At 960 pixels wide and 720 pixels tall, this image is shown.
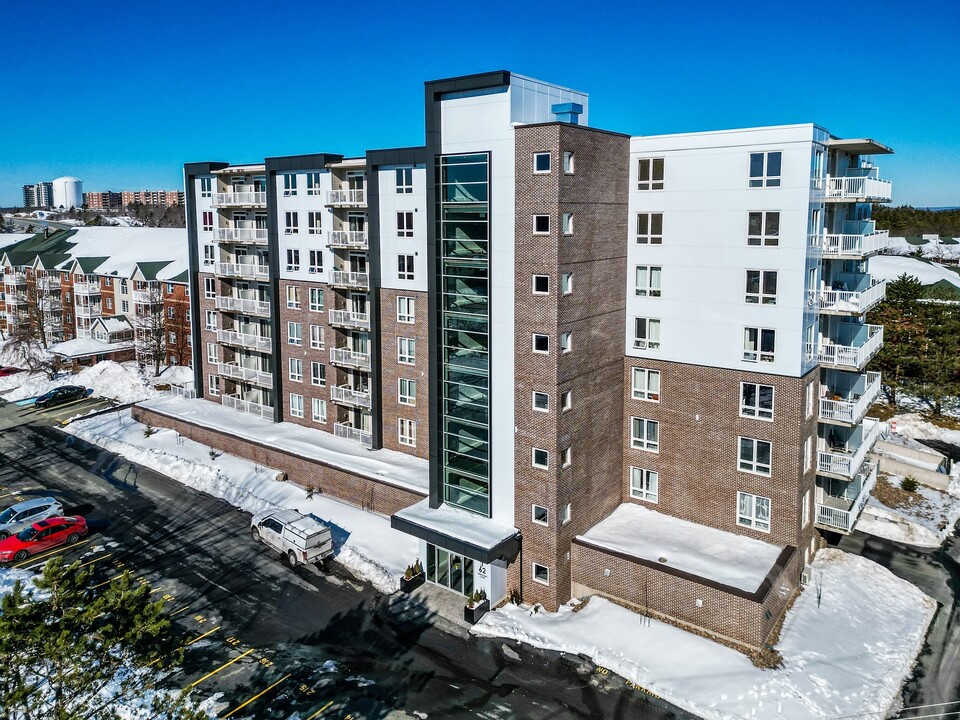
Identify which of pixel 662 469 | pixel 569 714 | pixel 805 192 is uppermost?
pixel 805 192

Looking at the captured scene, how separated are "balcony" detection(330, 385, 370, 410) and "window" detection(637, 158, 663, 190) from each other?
20.1 m

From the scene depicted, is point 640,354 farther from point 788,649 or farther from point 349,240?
point 349,240

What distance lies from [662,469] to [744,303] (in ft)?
27.1

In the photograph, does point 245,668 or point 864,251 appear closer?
point 245,668

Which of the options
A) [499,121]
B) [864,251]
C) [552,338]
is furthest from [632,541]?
[499,121]

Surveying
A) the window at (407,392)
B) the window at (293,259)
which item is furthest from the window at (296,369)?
the window at (407,392)

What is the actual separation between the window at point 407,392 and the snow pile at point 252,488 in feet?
21.2

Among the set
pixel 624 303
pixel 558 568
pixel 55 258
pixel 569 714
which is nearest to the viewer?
pixel 569 714

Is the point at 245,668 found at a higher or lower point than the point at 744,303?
lower

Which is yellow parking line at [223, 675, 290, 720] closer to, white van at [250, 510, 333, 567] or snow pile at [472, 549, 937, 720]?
snow pile at [472, 549, 937, 720]

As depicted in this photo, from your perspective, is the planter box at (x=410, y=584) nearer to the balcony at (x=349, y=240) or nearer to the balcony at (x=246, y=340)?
the balcony at (x=349, y=240)

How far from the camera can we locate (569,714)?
23375mm

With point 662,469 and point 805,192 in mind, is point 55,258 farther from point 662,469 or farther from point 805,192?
point 805,192

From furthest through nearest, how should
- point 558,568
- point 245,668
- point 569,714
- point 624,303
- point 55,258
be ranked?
1. point 55,258
2. point 624,303
3. point 558,568
4. point 245,668
5. point 569,714
